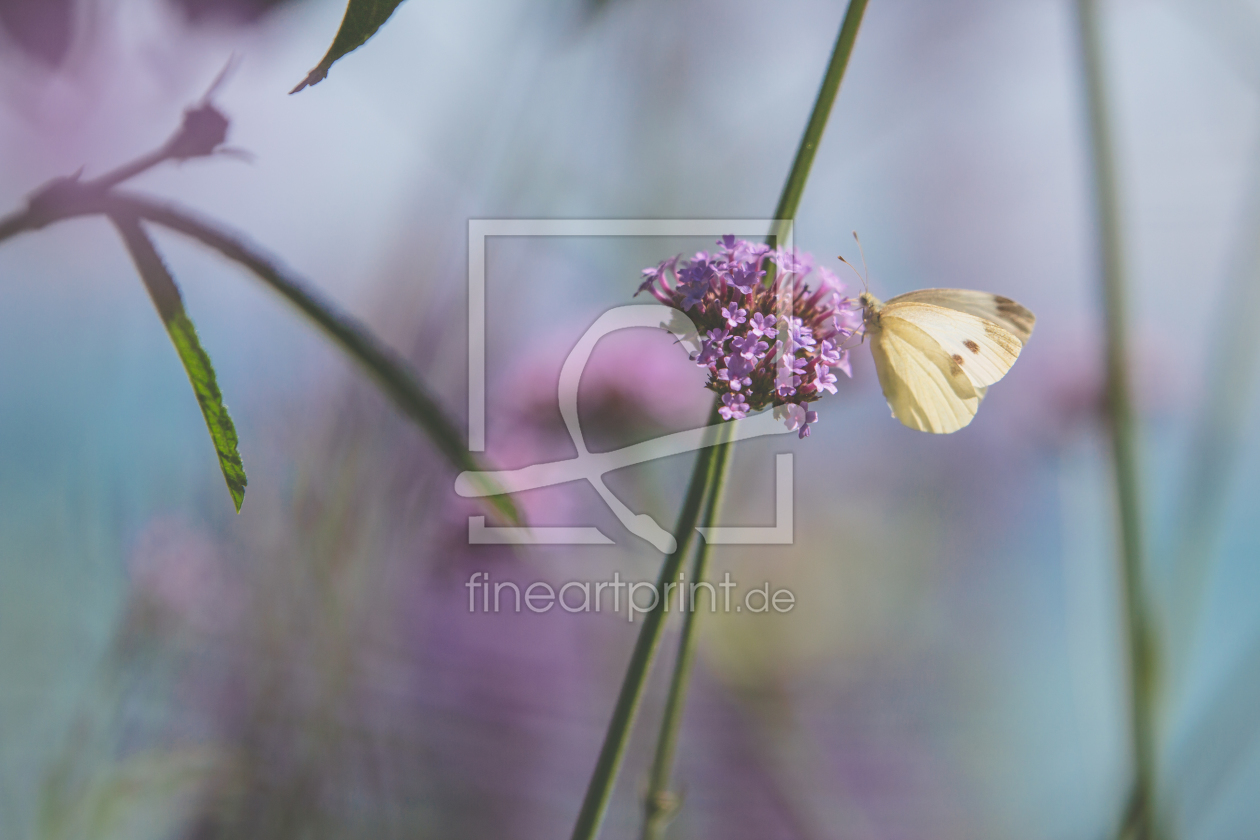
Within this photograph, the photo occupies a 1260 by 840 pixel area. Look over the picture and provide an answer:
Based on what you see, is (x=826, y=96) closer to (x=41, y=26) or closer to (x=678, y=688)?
(x=678, y=688)

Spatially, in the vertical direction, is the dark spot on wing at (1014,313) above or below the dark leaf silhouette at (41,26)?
below

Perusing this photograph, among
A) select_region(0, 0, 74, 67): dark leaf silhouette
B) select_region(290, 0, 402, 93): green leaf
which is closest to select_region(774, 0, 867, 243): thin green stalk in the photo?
select_region(290, 0, 402, 93): green leaf

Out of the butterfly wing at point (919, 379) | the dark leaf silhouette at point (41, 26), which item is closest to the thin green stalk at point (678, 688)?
the butterfly wing at point (919, 379)

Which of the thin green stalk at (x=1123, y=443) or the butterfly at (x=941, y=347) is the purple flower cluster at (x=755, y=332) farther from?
the thin green stalk at (x=1123, y=443)

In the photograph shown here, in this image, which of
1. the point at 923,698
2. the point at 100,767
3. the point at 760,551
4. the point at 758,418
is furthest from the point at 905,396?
the point at 100,767

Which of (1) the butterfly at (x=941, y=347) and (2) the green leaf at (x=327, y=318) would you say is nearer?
(2) the green leaf at (x=327, y=318)

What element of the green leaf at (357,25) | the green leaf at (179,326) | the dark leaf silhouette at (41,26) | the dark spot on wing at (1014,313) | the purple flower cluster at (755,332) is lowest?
the green leaf at (179,326)

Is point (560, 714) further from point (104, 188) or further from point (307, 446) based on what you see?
point (104, 188)
